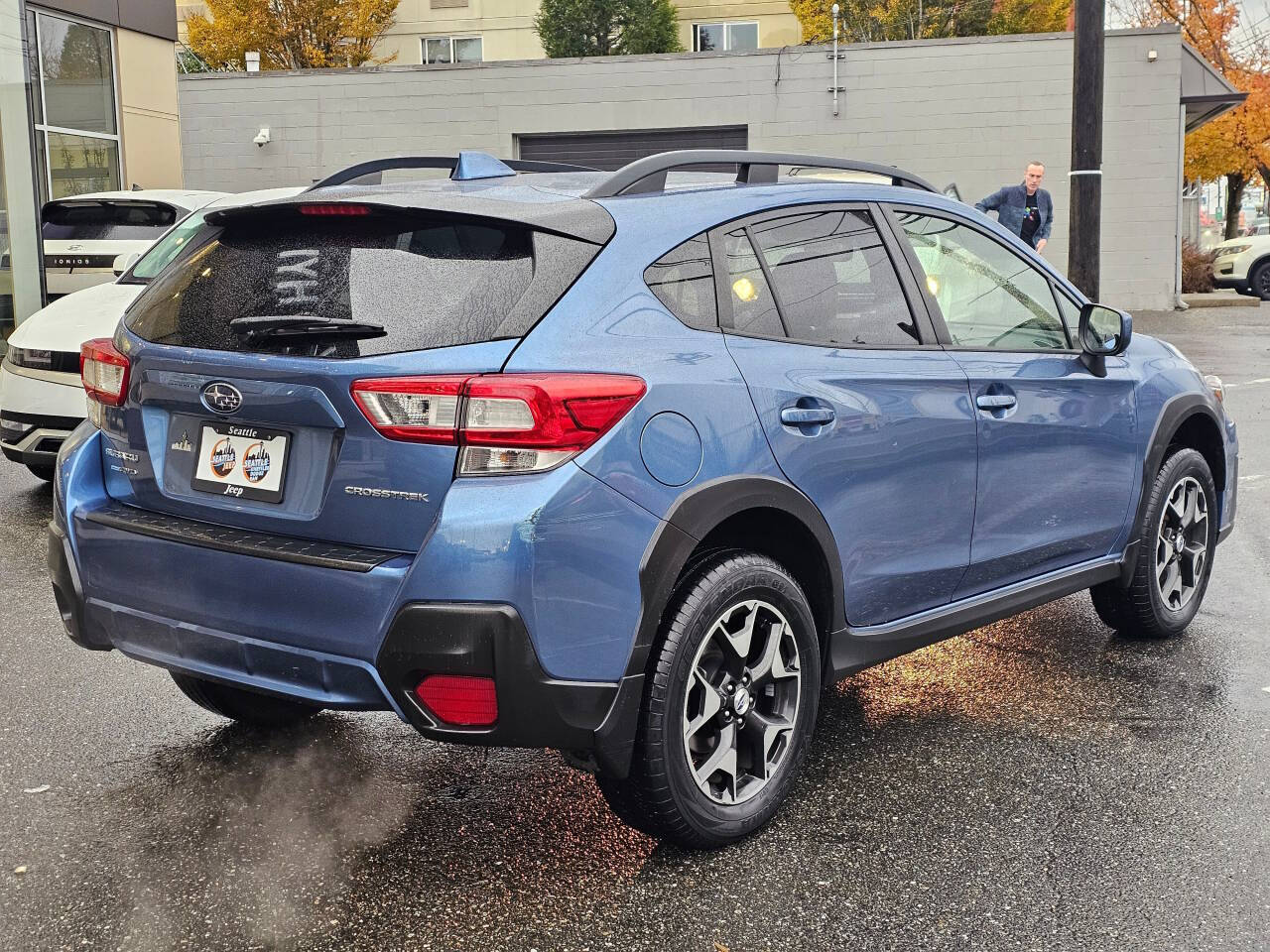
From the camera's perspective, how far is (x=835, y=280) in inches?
152

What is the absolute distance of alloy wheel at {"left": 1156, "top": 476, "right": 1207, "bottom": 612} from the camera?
5195 millimetres

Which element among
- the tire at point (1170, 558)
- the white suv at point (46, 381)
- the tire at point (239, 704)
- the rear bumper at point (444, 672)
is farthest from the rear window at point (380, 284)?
the white suv at point (46, 381)

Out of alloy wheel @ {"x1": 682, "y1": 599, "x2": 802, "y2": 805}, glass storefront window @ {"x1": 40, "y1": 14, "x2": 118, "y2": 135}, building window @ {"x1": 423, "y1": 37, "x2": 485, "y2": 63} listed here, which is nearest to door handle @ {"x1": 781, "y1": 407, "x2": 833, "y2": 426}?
alloy wheel @ {"x1": 682, "y1": 599, "x2": 802, "y2": 805}

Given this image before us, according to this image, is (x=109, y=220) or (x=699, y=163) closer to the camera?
(x=699, y=163)

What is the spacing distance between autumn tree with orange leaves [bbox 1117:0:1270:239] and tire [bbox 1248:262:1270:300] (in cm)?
864

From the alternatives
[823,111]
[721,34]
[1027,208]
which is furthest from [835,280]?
[721,34]

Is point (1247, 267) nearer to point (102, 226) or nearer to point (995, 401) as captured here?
point (102, 226)

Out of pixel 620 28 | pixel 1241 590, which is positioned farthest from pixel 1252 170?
pixel 1241 590

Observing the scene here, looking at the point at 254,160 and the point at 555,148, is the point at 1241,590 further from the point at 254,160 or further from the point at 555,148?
the point at 254,160

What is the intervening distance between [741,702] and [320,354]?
4.33ft

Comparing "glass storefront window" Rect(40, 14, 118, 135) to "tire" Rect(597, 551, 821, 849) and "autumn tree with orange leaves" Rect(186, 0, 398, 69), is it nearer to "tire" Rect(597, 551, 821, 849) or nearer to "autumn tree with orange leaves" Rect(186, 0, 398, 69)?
"autumn tree with orange leaves" Rect(186, 0, 398, 69)

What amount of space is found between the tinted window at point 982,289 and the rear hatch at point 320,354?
4.65ft

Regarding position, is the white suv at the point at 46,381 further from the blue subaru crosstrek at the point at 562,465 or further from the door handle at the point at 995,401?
the door handle at the point at 995,401

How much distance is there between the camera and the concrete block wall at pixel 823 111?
77.0 ft
